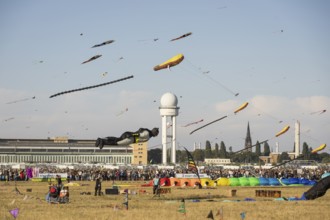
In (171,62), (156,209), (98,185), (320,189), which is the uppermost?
(171,62)

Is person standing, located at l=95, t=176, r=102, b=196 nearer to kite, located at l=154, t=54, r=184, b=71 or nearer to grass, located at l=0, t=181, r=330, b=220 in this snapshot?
grass, located at l=0, t=181, r=330, b=220

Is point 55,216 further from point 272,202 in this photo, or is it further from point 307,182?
point 307,182

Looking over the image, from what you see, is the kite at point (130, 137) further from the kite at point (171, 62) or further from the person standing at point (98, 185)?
the person standing at point (98, 185)

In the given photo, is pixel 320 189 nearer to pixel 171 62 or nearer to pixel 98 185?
pixel 171 62

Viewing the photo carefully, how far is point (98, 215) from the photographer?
32.3 meters

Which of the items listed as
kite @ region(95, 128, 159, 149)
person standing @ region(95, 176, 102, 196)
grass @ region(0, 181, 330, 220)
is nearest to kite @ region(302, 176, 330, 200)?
grass @ region(0, 181, 330, 220)

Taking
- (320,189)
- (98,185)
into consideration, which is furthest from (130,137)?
(320,189)

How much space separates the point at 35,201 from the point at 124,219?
1236 centimetres

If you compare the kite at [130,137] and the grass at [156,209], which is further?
the kite at [130,137]

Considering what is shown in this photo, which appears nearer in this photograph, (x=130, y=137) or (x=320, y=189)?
(x=130, y=137)

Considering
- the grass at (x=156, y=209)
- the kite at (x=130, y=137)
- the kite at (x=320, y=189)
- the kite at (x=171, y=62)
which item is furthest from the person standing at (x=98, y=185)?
the kite at (x=320, y=189)

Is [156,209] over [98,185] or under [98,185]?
under

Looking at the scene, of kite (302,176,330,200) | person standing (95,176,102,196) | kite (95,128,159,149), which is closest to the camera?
kite (95,128,159,149)

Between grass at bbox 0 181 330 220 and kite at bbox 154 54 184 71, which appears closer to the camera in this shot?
grass at bbox 0 181 330 220
